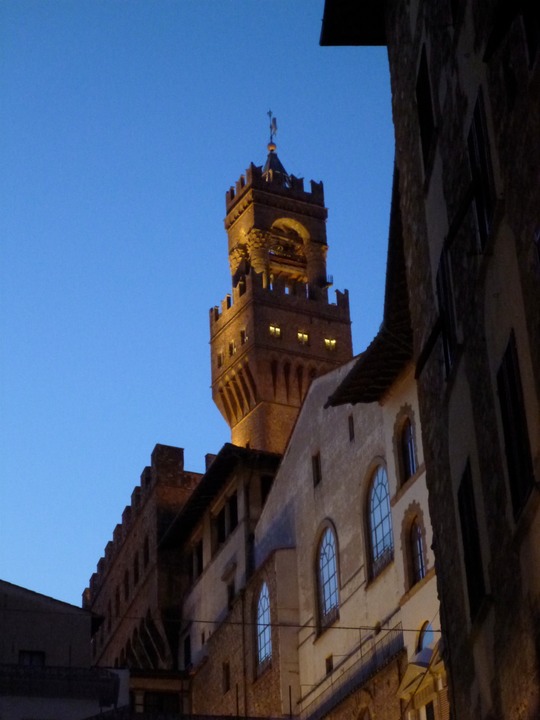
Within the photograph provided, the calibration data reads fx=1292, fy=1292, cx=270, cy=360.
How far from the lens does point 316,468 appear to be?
33.0 m

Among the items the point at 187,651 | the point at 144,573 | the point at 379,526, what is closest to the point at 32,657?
the point at 379,526

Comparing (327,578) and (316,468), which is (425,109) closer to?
(327,578)

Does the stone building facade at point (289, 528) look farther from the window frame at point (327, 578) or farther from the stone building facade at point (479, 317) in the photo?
the stone building facade at point (479, 317)

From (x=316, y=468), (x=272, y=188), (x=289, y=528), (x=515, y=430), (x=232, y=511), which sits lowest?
(x=515, y=430)

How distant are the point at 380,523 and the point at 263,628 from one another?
7.70 meters

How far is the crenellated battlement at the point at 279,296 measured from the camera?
57219mm

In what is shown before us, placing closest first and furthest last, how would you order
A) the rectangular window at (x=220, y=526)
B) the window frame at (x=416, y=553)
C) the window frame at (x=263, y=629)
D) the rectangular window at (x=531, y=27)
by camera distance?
the rectangular window at (x=531, y=27) → the window frame at (x=416, y=553) → the window frame at (x=263, y=629) → the rectangular window at (x=220, y=526)

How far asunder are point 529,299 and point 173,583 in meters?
37.4

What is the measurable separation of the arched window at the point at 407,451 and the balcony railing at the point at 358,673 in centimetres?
309

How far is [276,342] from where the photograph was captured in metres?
55.8

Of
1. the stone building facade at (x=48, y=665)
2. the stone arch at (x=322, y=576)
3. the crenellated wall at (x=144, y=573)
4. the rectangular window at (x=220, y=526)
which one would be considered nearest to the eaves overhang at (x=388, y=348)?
the stone arch at (x=322, y=576)

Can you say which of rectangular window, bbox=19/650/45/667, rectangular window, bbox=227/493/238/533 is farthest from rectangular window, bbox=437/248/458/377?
rectangular window, bbox=227/493/238/533

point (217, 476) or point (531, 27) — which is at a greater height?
point (217, 476)

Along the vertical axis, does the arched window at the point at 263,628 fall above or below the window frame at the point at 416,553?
above
